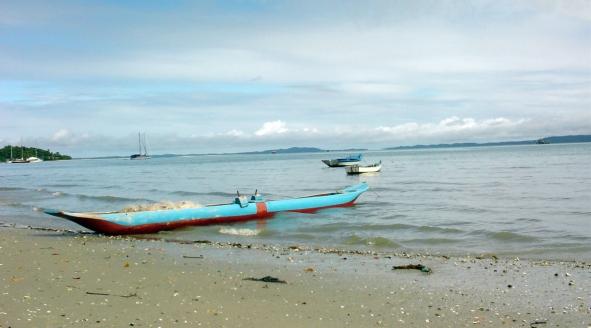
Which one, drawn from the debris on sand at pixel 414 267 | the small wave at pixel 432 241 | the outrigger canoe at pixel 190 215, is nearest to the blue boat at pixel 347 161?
the outrigger canoe at pixel 190 215

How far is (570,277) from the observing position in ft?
28.6

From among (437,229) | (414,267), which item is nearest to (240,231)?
(437,229)

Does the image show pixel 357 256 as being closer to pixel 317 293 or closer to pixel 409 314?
pixel 317 293

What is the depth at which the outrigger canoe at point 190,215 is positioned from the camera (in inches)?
551

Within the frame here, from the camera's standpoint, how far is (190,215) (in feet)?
53.1

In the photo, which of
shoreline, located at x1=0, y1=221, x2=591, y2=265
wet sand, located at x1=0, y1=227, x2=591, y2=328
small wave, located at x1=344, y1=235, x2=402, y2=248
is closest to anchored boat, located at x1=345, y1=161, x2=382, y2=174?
small wave, located at x1=344, y1=235, x2=402, y2=248

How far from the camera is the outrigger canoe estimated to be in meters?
14.0

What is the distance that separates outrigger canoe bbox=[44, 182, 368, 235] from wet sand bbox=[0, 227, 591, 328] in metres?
2.67

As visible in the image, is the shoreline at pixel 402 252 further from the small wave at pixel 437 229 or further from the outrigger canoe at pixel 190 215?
the small wave at pixel 437 229

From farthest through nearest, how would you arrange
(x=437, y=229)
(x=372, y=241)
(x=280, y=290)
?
(x=437, y=229) < (x=372, y=241) < (x=280, y=290)

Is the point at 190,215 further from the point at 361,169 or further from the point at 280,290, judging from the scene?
the point at 361,169

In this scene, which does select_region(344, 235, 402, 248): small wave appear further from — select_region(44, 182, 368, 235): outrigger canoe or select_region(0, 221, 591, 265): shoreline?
select_region(44, 182, 368, 235): outrigger canoe

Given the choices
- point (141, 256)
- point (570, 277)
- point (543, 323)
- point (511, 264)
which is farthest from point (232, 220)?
point (543, 323)

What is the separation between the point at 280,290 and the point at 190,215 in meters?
9.08
